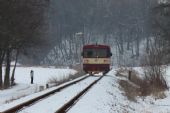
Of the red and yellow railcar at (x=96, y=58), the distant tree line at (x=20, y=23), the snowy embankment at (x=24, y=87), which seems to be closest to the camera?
the snowy embankment at (x=24, y=87)

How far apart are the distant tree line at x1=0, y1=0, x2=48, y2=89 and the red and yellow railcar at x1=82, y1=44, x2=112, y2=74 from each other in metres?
4.64

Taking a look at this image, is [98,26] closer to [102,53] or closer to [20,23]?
[102,53]

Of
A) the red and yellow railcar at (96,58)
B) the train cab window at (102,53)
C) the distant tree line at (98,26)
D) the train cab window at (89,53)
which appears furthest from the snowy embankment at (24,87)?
the distant tree line at (98,26)

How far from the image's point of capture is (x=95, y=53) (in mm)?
46938

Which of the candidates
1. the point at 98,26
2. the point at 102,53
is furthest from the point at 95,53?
the point at 98,26

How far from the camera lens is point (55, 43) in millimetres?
158000

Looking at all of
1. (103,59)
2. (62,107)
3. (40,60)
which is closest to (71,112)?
(62,107)

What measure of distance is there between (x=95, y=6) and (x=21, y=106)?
158071 millimetres

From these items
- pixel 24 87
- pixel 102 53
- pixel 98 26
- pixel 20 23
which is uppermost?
pixel 98 26

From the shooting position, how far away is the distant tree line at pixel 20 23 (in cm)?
3397

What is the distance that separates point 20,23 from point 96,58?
11.5 meters

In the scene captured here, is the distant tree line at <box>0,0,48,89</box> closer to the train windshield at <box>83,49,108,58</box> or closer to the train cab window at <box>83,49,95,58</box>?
the train cab window at <box>83,49,95,58</box>

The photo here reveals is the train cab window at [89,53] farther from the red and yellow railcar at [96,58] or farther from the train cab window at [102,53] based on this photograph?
the train cab window at [102,53]

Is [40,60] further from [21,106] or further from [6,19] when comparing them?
[21,106]
